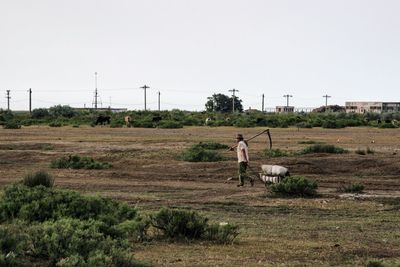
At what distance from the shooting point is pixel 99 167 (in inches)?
1259

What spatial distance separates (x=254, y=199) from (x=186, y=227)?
8214 mm

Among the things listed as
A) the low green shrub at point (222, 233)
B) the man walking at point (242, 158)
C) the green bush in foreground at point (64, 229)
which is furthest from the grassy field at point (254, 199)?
the green bush in foreground at point (64, 229)

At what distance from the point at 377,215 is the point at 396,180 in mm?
10171

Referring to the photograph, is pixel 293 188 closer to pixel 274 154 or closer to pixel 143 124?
pixel 274 154

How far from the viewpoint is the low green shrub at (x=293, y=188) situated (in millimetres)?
22016

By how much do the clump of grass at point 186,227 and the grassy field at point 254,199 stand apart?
366 millimetres

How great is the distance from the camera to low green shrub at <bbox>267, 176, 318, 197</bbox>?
22.0 metres

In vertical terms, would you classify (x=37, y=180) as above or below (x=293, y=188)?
above

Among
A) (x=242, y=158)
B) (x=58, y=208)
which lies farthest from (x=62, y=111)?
(x=58, y=208)

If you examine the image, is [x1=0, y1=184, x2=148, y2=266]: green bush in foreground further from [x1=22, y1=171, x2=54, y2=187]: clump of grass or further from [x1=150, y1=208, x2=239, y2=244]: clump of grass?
[x1=22, y1=171, x2=54, y2=187]: clump of grass

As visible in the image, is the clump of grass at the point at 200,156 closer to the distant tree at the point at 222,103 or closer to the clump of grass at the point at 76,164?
the clump of grass at the point at 76,164

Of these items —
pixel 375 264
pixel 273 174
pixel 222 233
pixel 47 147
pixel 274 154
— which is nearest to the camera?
pixel 375 264

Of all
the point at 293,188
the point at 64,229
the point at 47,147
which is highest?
the point at 64,229

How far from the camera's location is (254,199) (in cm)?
2141
